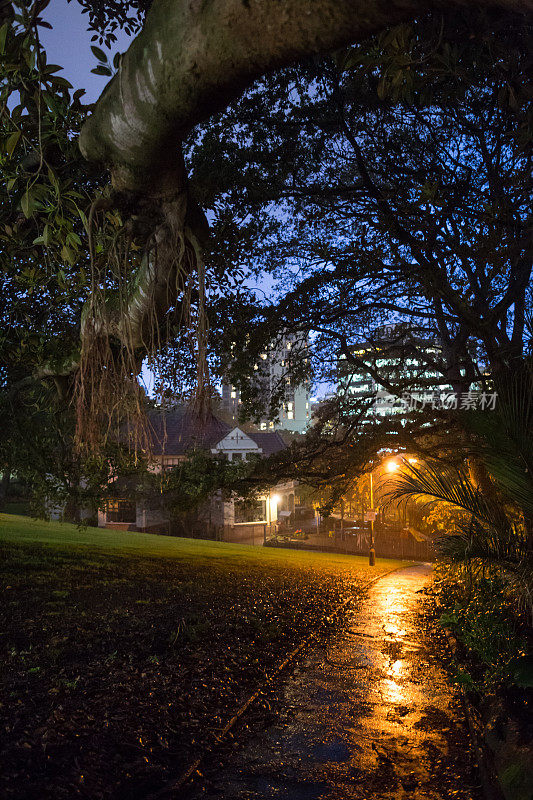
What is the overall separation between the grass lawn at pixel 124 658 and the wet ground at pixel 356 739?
447 millimetres

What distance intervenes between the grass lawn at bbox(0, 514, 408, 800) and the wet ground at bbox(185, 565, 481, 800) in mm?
447

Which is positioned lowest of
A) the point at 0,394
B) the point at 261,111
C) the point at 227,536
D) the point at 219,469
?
the point at 227,536

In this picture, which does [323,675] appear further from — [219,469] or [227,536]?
[227,536]

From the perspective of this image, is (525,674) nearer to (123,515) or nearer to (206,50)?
(206,50)

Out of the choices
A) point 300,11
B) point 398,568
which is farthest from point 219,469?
point 398,568

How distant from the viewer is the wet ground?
4.34 metres

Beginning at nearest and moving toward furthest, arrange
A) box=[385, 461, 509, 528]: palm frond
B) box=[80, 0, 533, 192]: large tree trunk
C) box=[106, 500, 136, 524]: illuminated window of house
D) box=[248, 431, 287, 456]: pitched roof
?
box=[80, 0, 533, 192]: large tree trunk, box=[385, 461, 509, 528]: palm frond, box=[106, 500, 136, 524]: illuminated window of house, box=[248, 431, 287, 456]: pitched roof

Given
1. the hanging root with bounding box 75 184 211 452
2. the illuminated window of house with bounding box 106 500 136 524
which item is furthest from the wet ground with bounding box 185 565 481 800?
the illuminated window of house with bounding box 106 500 136 524

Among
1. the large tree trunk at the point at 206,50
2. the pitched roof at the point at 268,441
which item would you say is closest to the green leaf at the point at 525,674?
the large tree trunk at the point at 206,50

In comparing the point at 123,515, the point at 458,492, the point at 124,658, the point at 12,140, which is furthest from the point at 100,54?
the point at 123,515

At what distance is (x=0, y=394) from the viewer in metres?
11.1

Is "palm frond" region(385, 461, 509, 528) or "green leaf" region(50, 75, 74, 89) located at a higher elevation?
"green leaf" region(50, 75, 74, 89)

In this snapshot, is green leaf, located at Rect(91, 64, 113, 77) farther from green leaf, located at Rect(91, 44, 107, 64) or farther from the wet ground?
the wet ground

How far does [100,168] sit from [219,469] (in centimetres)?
882
